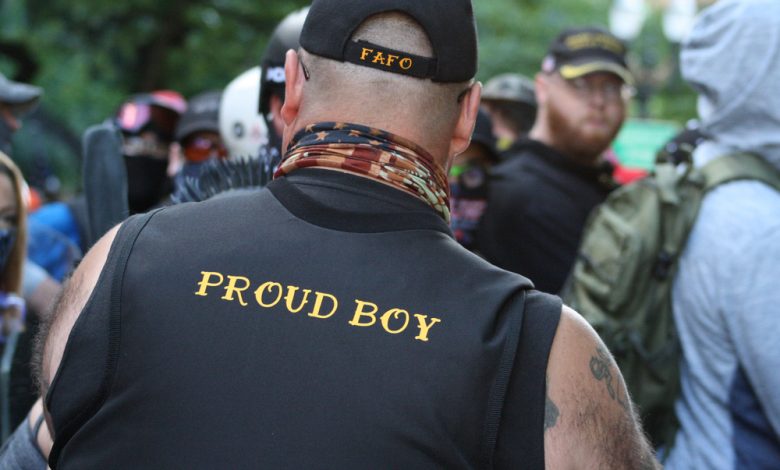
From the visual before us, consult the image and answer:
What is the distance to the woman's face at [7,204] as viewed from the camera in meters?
3.30

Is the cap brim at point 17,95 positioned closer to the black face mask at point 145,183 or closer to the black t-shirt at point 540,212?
the black face mask at point 145,183

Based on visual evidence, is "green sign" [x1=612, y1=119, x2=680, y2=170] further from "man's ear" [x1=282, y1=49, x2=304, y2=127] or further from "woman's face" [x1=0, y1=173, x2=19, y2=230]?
"man's ear" [x1=282, y1=49, x2=304, y2=127]

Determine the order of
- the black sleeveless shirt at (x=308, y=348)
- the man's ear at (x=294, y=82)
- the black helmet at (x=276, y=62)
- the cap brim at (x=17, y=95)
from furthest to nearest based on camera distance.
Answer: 1. the cap brim at (x=17, y=95)
2. the black helmet at (x=276, y=62)
3. the man's ear at (x=294, y=82)
4. the black sleeveless shirt at (x=308, y=348)

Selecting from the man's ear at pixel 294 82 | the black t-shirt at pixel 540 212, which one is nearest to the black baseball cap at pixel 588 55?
the black t-shirt at pixel 540 212

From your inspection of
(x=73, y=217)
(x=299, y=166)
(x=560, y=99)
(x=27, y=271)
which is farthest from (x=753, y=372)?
(x=73, y=217)

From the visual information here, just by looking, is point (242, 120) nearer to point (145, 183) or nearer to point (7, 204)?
point (7, 204)

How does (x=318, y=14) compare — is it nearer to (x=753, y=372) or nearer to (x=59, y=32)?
(x=753, y=372)

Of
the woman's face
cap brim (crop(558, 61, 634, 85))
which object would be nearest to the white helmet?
the woman's face

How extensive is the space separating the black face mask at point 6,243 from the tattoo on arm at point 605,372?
2451 mm

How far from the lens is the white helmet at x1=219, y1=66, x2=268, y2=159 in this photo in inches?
122

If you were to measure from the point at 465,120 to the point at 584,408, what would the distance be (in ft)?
2.09

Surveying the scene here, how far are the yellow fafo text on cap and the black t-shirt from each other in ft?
8.05

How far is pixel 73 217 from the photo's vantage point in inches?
199

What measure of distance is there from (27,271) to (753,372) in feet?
10.1
